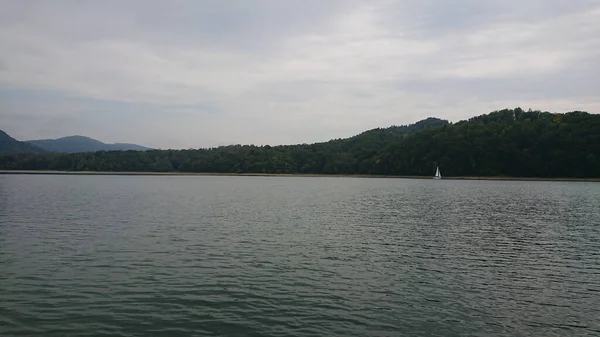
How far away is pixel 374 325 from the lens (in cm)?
1739

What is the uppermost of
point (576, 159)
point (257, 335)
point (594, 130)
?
point (594, 130)

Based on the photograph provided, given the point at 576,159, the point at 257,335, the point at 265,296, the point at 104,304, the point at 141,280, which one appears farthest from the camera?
the point at 576,159

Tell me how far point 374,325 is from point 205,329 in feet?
20.4

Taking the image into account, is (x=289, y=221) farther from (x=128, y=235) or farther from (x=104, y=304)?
(x=104, y=304)

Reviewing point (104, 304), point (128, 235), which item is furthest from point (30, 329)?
point (128, 235)

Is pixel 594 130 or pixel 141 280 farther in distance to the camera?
pixel 594 130

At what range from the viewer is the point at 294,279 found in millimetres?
23891

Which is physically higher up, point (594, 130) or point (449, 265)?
point (594, 130)

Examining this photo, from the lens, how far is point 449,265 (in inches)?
1104

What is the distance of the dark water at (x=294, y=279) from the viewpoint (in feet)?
57.2

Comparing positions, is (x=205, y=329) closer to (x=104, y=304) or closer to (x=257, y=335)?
(x=257, y=335)

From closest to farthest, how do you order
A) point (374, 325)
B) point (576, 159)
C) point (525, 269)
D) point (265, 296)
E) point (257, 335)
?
point (257, 335)
point (374, 325)
point (265, 296)
point (525, 269)
point (576, 159)

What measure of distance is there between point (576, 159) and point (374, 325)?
192 meters

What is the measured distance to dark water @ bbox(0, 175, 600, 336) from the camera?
1744 cm
